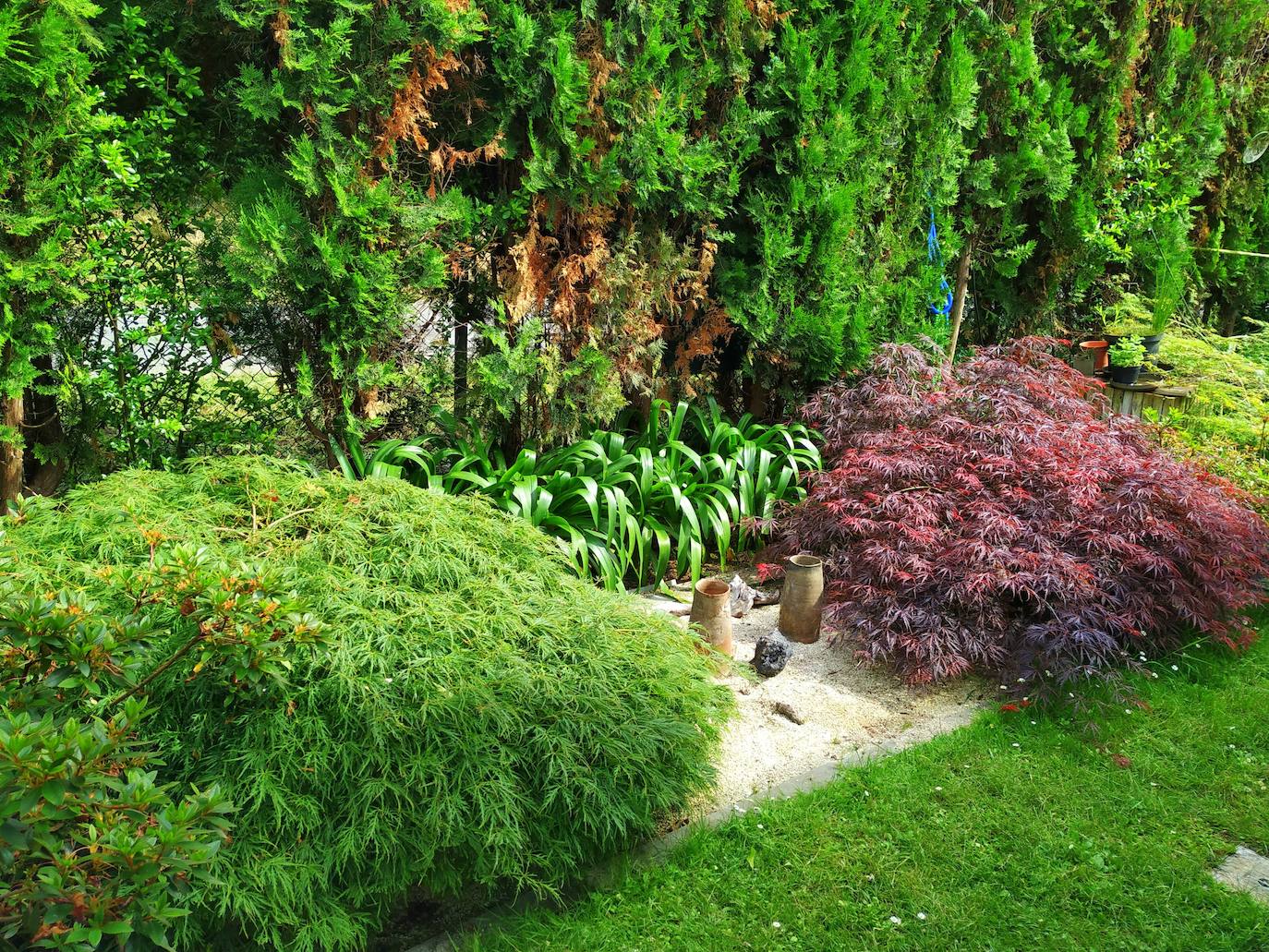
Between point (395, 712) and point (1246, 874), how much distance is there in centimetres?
263

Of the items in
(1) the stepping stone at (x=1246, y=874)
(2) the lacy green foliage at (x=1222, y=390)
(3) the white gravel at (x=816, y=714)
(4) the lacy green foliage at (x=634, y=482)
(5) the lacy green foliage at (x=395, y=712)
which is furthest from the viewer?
(2) the lacy green foliage at (x=1222, y=390)

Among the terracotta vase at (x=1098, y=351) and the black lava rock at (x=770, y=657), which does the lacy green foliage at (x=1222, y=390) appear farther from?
the black lava rock at (x=770, y=657)

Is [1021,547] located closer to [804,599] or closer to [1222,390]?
[804,599]

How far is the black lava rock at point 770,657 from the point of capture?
389 centimetres

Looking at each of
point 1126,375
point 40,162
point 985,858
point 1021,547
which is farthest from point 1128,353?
point 40,162

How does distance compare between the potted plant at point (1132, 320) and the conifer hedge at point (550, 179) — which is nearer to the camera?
the conifer hedge at point (550, 179)

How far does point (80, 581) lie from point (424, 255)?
2036 millimetres

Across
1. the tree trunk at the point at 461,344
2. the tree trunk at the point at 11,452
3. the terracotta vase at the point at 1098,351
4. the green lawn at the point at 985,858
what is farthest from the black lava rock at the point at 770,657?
the terracotta vase at the point at 1098,351

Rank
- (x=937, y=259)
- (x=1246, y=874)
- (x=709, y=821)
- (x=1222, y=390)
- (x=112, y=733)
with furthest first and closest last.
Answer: (x=937, y=259) → (x=1222, y=390) → (x=709, y=821) → (x=1246, y=874) → (x=112, y=733)

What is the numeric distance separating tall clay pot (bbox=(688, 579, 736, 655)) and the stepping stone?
181cm

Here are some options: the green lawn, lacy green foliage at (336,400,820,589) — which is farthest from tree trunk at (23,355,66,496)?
the green lawn

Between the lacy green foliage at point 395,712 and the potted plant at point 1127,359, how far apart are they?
538 centimetres

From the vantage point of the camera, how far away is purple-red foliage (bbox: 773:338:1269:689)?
379cm

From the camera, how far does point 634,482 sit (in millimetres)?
4605
